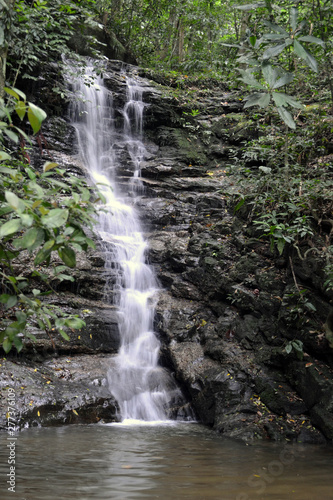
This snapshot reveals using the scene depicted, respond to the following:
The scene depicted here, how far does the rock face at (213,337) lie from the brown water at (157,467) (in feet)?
1.98

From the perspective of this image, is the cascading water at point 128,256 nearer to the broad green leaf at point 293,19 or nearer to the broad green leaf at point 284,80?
the broad green leaf at point 284,80

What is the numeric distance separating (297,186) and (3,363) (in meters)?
6.00

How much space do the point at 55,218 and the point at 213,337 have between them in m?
5.82

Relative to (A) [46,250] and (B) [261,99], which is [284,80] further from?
(A) [46,250]

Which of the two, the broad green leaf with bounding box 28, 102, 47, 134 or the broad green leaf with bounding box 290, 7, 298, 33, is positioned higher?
the broad green leaf with bounding box 290, 7, 298, 33

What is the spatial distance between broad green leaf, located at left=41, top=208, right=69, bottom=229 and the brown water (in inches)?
73.2

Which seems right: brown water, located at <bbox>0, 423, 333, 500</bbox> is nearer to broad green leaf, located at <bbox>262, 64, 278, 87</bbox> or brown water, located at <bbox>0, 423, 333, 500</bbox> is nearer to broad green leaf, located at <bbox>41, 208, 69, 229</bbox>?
broad green leaf, located at <bbox>41, 208, 69, 229</bbox>

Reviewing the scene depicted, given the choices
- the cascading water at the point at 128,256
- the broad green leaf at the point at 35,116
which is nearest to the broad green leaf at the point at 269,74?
the broad green leaf at the point at 35,116

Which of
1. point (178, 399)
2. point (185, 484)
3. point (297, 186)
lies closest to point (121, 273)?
point (178, 399)

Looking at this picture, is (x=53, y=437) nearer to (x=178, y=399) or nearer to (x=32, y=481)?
(x=32, y=481)

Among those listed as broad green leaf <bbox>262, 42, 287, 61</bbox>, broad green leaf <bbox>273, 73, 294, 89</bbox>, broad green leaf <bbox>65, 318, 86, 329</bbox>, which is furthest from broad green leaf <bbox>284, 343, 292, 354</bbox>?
broad green leaf <bbox>262, 42, 287, 61</bbox>

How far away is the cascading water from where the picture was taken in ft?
22.4

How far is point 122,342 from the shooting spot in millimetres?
7762

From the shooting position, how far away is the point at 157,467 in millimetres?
3600
